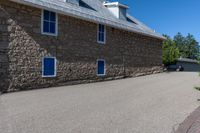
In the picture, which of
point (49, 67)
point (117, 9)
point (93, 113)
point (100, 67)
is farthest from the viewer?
point (117, 9)

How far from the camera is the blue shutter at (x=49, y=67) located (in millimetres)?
18000

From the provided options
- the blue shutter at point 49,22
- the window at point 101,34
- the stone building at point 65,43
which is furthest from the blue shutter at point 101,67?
the blue shutter at point 49,22

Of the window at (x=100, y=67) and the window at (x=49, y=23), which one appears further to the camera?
the window at (x=100, y=67)

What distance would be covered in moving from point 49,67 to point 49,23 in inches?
93.9

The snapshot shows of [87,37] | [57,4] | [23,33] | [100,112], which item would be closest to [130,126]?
[100,112]

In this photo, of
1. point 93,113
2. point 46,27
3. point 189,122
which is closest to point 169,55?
point 46,27

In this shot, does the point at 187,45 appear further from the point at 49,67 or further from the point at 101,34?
the point at 49,67

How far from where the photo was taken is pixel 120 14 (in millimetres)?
26359

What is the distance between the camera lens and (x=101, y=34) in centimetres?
2258

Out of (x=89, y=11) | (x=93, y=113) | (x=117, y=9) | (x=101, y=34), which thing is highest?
(x=117, y=9)

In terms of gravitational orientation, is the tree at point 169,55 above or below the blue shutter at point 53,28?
below

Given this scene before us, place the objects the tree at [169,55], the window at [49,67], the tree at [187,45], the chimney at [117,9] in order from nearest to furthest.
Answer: the window at [49,67] → the chimney at [117,9] → the tree at [169,55] → the tree at [187,45]

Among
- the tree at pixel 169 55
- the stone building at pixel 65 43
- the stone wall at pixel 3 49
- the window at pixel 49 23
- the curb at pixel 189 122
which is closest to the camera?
the curb at pixel 189 122

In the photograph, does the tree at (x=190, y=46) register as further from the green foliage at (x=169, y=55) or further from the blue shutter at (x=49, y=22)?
the blue shutter at (x=49, y=22)
